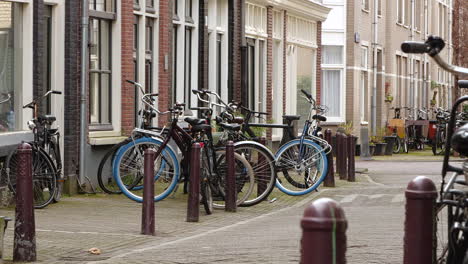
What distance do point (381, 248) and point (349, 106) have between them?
28.4m

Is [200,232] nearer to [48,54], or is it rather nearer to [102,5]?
[48,54]

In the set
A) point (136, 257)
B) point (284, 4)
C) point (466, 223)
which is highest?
point (284, 4)

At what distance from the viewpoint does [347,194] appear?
18234 mm

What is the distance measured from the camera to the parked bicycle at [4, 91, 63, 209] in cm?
1388

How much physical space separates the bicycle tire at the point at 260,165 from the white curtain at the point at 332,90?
23405 mm

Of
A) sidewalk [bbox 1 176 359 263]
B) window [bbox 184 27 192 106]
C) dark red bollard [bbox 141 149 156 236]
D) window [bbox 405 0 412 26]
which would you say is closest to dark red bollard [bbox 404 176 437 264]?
sidewalk [bbox 1 176 359 263]

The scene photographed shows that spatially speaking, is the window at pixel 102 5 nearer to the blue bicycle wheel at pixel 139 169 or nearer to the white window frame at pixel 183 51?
the blue bicycle wheel at pixel 139 169

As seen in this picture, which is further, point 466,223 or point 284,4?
point 284,4

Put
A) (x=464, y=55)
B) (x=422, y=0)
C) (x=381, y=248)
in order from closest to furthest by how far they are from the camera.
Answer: (x=381, y=248), (x=422, y=0), (x=464, y=55)

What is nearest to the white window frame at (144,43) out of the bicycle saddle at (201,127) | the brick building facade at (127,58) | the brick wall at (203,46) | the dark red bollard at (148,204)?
the brick building facade at (127,58)

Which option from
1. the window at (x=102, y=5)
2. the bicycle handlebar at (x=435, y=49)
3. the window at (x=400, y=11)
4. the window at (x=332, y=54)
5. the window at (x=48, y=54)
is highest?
the window at (x=400, y=11)

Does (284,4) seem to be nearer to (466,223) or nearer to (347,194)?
(347,194)

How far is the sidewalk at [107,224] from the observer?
1049 cm

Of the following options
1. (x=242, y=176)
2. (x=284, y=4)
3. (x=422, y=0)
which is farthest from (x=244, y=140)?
(x=422, y=0)
